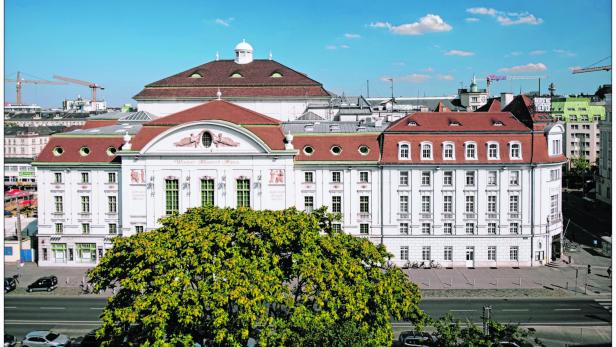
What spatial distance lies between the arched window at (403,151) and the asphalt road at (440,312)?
57.4 feet

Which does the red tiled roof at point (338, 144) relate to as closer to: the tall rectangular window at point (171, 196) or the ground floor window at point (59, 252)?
the tall rectangular window at point (171, 196)

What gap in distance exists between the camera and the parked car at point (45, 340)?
44000 millimetres

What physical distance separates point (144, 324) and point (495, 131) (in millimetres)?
46435

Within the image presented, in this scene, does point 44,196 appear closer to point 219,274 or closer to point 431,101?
point 219,274

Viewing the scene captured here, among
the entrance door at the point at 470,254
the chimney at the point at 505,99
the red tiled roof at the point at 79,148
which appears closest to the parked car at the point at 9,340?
the red tiled roof at the point at 79,148

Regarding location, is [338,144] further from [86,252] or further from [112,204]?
[86,252]

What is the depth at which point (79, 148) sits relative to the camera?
68812mm

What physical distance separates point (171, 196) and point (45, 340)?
2463 cm

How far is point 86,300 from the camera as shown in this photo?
56.5 meters

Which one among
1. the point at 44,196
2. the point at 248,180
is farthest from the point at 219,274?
the point at 44,196

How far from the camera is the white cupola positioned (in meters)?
102

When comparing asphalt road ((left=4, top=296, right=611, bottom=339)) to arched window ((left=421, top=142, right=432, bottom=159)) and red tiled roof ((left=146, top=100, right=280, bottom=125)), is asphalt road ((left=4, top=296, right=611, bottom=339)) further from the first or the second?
red tiled roof ((left=146, top=100, right=280, bottom=125))

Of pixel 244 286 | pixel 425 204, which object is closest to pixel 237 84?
pixel 425 204

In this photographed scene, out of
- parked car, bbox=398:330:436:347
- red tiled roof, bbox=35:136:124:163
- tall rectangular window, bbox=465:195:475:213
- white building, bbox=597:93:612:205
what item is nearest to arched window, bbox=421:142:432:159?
tall rectangular window, bbox=465:195:475:213
